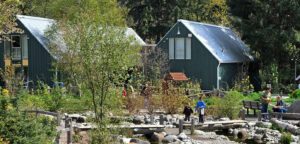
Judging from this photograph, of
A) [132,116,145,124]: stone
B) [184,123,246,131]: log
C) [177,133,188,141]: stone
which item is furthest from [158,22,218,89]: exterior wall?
[177,133,188,141]: stone

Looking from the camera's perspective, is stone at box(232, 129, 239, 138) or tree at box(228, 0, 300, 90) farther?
tree at box(228, 0, 300, 90)

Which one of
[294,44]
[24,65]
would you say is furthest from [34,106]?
[294,44]

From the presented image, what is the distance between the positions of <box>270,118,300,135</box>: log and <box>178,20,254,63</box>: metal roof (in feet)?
35.6

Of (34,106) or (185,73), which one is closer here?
(34,106)

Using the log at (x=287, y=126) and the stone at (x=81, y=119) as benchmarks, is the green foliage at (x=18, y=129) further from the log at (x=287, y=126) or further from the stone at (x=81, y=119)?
the log at (x=287, y=126)

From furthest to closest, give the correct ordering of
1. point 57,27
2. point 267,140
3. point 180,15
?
point 180,15
point 57,27
point 267,140

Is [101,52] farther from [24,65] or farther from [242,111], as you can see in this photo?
[24,65]

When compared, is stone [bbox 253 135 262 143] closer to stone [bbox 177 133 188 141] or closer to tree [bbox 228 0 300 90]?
stone [bbox 177 133 188 141]

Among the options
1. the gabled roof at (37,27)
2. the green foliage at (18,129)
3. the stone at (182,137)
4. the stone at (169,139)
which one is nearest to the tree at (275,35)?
the gabled roof at (37,27)

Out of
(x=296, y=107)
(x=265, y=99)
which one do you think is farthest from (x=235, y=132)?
(x=296, y=107)

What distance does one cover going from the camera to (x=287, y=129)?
16.2 meters

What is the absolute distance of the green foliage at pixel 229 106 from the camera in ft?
60.4

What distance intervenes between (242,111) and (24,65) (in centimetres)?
1903

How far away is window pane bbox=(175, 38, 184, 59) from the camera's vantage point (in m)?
29.3
